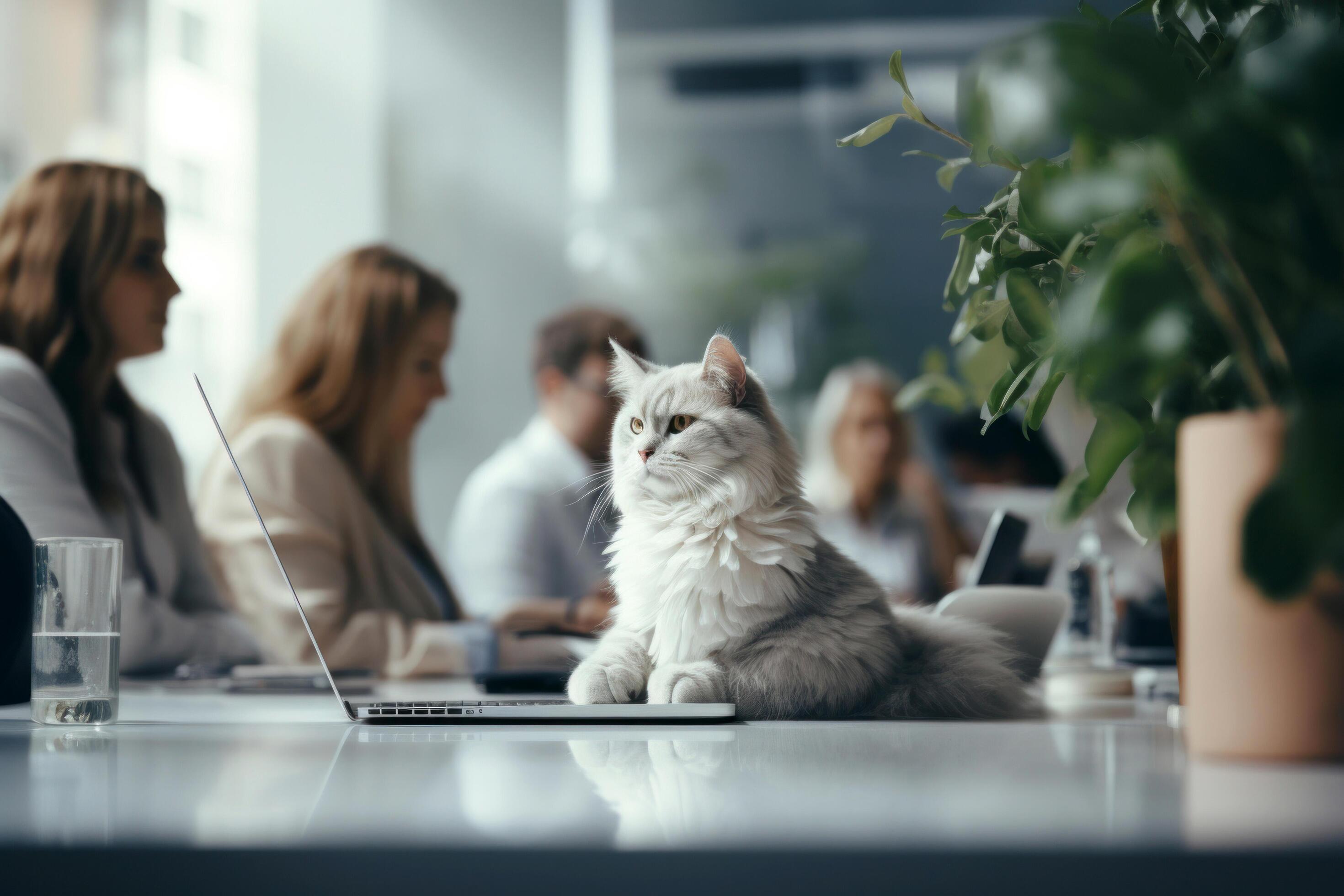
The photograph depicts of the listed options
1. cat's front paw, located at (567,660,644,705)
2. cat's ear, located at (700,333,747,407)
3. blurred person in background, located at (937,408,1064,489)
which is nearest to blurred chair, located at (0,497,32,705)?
cat's front paw, located at (567,660,644,705)

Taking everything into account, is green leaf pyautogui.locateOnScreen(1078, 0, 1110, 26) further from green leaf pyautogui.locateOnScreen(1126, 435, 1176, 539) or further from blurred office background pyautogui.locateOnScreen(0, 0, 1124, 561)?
blurred office background pyautogui.locateOnScreen(0, 0, 1124, 561)

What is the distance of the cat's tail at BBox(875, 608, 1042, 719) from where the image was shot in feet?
2.50

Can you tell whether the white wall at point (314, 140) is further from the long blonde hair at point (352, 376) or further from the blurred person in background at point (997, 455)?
the blurred person in background at point (997, 455)

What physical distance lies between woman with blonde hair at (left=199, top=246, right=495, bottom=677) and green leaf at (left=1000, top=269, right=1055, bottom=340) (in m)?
1.34

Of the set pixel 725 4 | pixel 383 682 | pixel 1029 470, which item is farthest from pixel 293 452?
pixel 725 4

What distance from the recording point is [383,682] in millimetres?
1324

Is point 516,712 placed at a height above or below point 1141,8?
below

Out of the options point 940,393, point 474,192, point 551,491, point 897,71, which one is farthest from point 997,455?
point 897,71

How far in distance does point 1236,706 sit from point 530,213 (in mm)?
4017

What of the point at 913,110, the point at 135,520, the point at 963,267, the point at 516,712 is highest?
the point at 913,110

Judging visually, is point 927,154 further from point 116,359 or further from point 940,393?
point 116,359

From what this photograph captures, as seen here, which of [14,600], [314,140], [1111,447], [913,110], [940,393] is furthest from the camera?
[314,140]

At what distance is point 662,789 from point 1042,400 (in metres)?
0.37

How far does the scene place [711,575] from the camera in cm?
74
